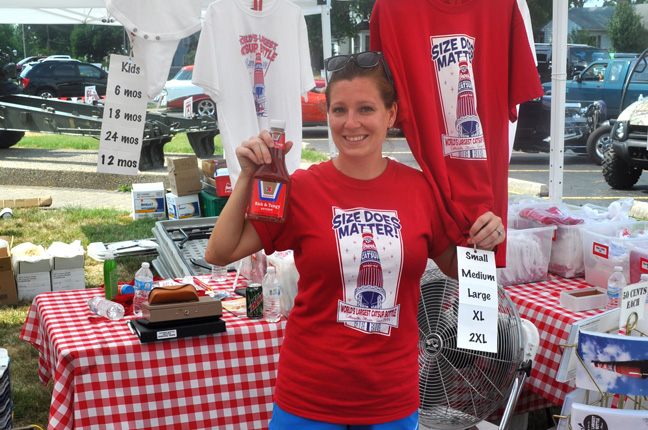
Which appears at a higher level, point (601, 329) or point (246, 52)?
point (246, 52)

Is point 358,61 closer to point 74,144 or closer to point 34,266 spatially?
point 34,266

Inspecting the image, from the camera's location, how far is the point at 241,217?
1929 mm

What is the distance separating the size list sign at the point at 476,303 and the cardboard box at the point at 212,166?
5769 millimetres

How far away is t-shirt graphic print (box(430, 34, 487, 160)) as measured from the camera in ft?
7.56

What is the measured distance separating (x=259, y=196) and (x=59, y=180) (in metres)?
11.3

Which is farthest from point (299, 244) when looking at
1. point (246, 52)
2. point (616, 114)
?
point (616, 114)

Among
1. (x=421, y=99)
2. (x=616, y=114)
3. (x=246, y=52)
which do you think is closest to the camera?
(x=421, y=99)

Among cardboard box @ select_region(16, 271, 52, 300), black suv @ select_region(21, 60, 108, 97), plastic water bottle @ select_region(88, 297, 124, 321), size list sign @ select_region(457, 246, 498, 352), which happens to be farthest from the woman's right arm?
black suv @ select_region(21, 60, 108, 97)

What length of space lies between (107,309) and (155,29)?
1587 mm

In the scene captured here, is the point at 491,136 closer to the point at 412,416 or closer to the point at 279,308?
the point at 412,416

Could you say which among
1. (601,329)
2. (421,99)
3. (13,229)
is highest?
(421,99)

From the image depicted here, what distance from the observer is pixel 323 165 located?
2.07 meters

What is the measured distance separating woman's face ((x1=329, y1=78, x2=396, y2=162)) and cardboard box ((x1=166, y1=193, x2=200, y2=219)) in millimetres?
6307

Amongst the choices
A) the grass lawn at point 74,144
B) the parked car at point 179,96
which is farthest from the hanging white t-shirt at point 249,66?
the parked car at point 179,96
